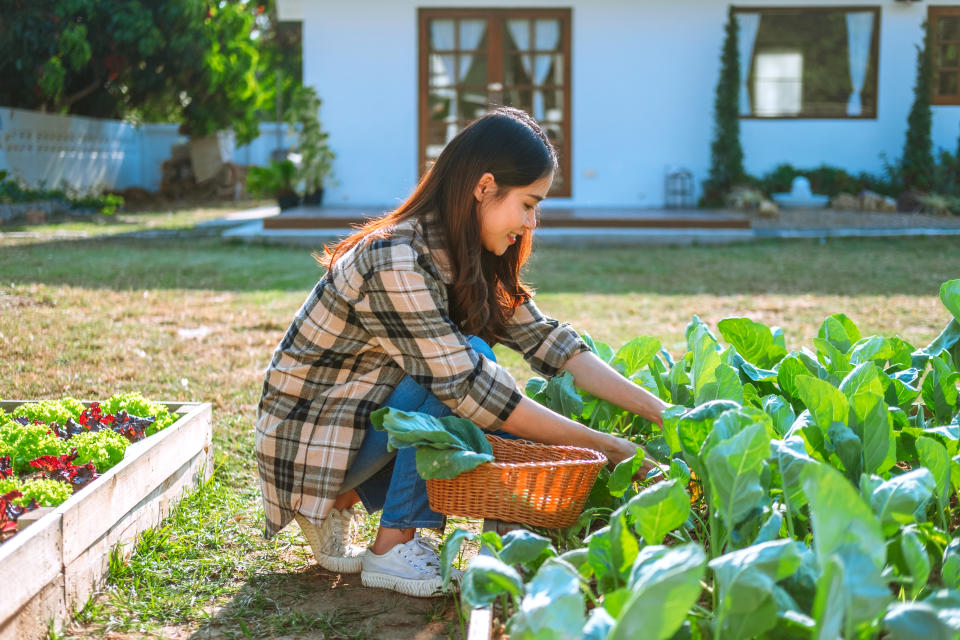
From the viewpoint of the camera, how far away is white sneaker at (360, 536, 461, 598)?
2.32 metres

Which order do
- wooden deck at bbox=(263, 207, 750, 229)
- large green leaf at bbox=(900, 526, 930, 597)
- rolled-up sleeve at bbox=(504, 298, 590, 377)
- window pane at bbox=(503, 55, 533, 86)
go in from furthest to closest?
window pane at bbox=(503, 55, 533, 86)
wooden deck at bbox=(263, 207, 750, 229)
rolled-up sleeve at bbox=(504, 298, 590, 377)
large green leaf at bbox=(900, 526, 930, 597)

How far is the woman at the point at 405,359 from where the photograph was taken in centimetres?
224


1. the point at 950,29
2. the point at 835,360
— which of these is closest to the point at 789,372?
the point at 835,360

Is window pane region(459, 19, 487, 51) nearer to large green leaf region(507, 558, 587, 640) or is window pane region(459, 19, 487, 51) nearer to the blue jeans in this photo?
the blue jeans

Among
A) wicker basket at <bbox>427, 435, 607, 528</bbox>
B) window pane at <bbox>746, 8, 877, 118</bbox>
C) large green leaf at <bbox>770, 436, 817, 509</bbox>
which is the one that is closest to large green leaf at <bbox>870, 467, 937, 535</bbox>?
large green leaf at <bbox>770, 436, 817, 509</bbox>

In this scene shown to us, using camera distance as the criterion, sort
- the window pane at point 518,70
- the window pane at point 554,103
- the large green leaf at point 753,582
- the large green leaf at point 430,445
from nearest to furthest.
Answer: the large green leaf at point 753,582 → the large green leaf at point 430,445 → the window pane at point 518,70 → the window pane at point 554,103

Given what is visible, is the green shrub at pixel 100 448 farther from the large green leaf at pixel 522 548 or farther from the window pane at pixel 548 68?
the window pane at pixel 548 68

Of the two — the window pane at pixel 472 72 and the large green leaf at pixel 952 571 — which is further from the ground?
the window pane at pixel 472 72

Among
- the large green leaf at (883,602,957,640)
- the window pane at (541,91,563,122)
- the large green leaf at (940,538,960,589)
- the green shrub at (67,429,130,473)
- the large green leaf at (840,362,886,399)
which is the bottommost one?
the green shrub at (67,429,130,473)

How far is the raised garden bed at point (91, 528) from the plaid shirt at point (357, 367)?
32 centimetres

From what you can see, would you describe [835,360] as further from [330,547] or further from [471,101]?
[471,101]

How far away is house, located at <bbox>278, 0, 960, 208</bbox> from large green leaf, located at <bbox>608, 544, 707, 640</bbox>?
436 inches

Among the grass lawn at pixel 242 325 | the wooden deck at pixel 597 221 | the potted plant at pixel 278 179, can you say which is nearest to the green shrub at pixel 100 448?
the grass lawn at pixel 242 325

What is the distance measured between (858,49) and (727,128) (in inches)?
82.6
